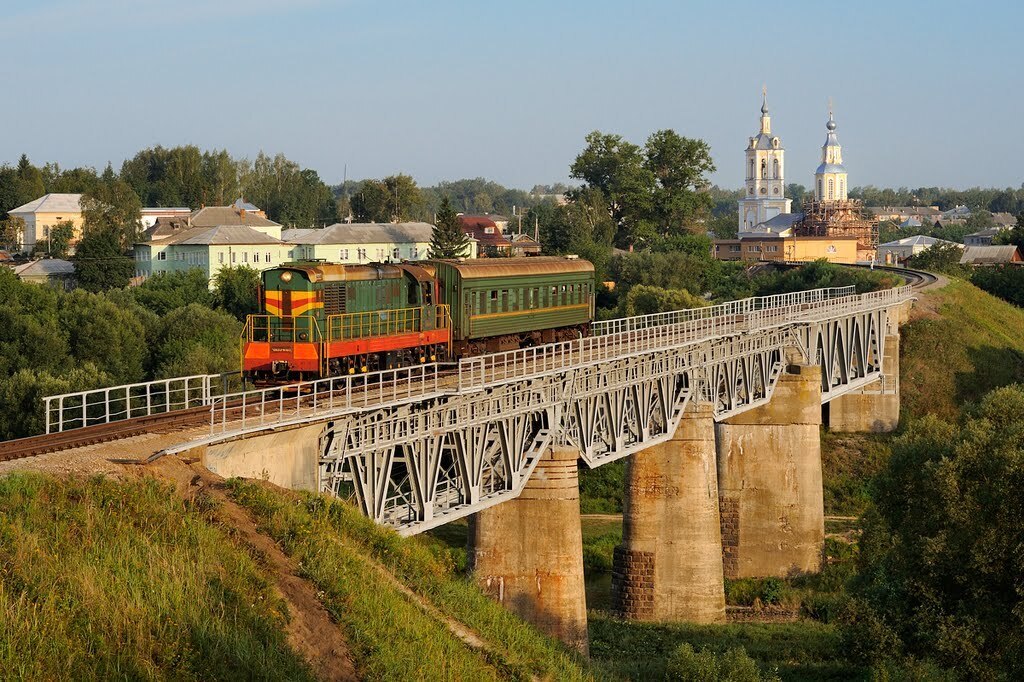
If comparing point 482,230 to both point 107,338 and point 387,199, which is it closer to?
point 387,199

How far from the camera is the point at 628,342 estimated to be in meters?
48.1

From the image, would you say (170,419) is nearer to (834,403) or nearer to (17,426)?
(17,426)

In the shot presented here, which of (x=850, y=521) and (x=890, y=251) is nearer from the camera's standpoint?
(x=850, y=521)

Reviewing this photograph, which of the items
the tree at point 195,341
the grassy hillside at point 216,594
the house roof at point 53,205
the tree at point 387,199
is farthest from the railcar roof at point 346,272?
the tree at point 387,199

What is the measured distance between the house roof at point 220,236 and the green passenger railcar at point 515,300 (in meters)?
73.6

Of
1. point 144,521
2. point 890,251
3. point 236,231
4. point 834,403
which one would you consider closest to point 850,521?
point 834,403

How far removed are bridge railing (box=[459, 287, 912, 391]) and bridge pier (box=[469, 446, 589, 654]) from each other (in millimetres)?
3171

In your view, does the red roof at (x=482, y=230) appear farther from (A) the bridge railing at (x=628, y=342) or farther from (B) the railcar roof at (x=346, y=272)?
(B) the railcar roof at (x=346, y=272)

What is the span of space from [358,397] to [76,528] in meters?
11.4

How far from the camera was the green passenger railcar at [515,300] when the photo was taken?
43875mm

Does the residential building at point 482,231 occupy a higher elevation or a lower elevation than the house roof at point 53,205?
lower

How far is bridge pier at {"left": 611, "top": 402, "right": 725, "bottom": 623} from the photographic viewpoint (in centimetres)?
5125

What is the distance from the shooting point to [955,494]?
3800cm

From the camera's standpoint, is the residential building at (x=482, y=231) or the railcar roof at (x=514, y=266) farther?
the residential building at (x=482, y=231)
